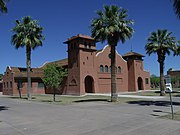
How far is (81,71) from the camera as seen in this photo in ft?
145

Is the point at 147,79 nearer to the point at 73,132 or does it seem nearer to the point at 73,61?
the point at 73,61

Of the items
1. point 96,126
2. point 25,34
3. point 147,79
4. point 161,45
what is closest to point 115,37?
point 161,45

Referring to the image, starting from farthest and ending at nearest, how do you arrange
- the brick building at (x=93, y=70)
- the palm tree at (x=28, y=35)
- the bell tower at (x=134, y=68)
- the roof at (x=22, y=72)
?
1. the bell tower at (x=134, y=68)
2. the roof at (x=22, y=72)
3. the brick building at (x=93, y=70)
4. the palm tree at (x=28, y=35)

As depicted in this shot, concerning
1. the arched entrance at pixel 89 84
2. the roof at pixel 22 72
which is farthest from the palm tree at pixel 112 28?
the roof at pixel 22 72

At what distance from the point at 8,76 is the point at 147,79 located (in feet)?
111

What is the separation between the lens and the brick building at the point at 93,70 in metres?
44.3

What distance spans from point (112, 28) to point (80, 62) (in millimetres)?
18765

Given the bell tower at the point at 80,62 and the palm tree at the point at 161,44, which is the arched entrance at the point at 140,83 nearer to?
the bell tower at the point at 80,62

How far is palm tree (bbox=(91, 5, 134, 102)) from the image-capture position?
2616cm

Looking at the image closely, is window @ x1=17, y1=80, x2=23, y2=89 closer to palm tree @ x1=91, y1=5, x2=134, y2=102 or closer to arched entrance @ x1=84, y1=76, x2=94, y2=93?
arched entrance @ x1=84, y1=76, x2=94, y2=93

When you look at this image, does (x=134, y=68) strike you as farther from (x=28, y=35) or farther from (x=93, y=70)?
(x=28, y=35)

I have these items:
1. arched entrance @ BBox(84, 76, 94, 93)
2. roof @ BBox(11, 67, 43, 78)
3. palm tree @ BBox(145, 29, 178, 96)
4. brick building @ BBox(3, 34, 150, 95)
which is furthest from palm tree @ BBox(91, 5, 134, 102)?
roof @ BBox(11, 67, 43, 78)

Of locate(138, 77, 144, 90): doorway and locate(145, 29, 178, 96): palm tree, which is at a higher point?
locate(145, 29, 178, 96): palm tree

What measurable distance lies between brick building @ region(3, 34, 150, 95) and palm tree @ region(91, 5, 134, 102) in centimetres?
1649
